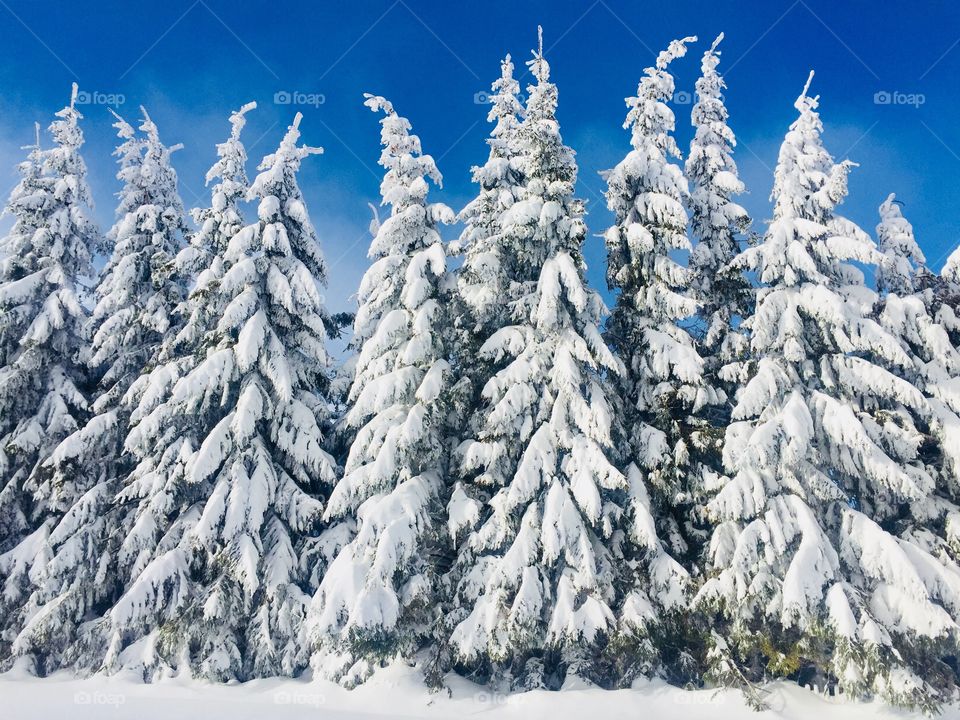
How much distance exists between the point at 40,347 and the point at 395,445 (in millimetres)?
12786

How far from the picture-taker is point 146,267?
20.2 m

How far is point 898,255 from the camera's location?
59.5 ft

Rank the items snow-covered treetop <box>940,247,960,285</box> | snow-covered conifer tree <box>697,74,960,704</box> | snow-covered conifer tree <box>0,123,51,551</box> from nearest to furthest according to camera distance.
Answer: snow-covered conifer tree <box>697,74,960,704</box>, snow-covered treetop <box>940,247,960,285</box>, snow-covered conifer tree <box>0,123,51,551</box>

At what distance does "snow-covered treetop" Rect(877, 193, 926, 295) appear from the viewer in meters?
17.8

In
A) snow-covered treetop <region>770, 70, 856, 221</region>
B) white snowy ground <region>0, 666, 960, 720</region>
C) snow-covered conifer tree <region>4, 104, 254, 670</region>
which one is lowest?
white snowy ground <region>0, 666, 960, 720</region>

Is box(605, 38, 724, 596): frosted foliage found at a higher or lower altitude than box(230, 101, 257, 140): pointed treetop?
lower

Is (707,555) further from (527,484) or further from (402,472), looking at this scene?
(402,472)

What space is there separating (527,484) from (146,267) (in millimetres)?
14605

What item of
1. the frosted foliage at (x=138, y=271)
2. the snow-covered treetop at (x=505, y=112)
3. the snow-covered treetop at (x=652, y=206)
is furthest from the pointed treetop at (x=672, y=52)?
the frosted foliage at (x=138, y=271)

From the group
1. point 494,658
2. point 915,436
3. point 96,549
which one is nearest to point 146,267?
point 96,549

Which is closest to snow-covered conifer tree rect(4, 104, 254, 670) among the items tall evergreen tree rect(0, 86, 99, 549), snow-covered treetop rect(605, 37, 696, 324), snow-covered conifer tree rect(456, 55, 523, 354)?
tall evergreen tree rect(0, 86, 99, 549)

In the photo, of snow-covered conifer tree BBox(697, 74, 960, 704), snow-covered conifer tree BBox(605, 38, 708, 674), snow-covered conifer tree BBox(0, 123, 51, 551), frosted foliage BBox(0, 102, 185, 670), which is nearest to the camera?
snow-covered conifer tree BBox(697, 74, 960, 704)

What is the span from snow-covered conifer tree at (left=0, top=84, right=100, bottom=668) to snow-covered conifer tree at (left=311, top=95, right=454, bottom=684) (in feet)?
28.4

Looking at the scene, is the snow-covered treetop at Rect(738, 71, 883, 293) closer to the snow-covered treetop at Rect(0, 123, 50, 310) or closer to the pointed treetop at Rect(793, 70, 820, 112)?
the pointed treetop at Rect(793, 70, 820, 112)
